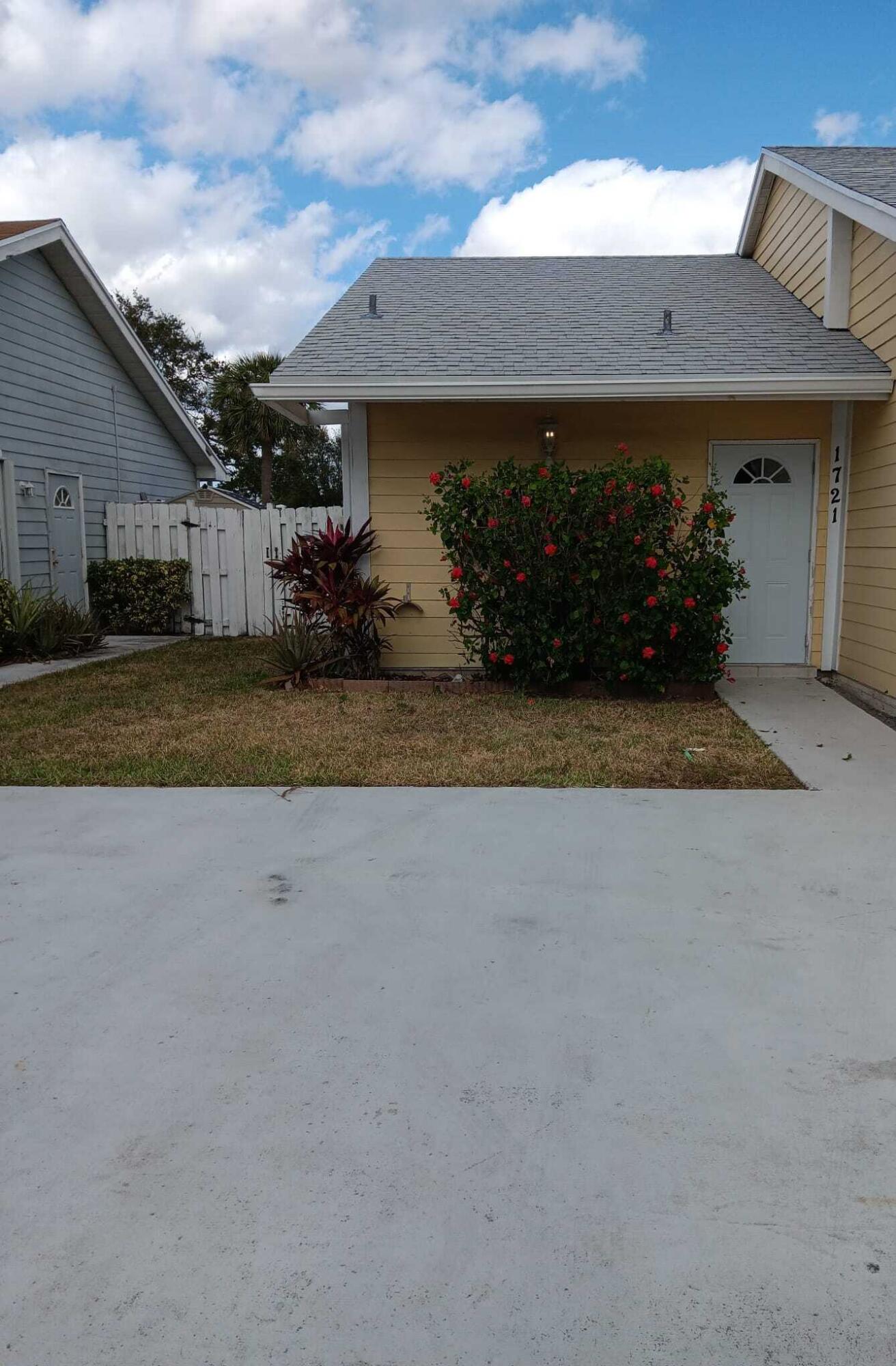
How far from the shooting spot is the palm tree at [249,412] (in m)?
24.4

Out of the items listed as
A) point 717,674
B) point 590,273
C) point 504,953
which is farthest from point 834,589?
point 504,953

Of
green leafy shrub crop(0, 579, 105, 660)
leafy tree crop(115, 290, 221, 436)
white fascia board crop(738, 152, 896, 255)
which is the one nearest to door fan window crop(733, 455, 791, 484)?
white fascia board crop(738, 152, 896, 255)

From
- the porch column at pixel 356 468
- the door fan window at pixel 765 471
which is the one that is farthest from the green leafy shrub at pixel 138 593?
the door fan window at pixel 765 471

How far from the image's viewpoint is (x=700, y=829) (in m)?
4.28

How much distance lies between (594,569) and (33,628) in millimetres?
6417

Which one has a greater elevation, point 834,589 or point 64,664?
point 834,589

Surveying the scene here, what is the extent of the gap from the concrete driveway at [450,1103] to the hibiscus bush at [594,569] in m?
3.26

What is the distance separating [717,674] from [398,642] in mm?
2849

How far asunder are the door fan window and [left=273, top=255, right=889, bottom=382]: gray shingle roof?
0.91 m

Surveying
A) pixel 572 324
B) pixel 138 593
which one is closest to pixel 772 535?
pixel 572 324

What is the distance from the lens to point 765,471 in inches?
326

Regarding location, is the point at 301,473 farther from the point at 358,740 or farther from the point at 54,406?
the point at 358,740

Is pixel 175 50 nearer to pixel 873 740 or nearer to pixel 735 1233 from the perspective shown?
pixel 873 740

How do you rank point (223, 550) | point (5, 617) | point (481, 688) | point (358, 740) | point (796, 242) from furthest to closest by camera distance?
1. point (223, 550)
2. point (5, 617)
3. point (796, 242)
4. point (481, 688)
5. point (358, 740)
